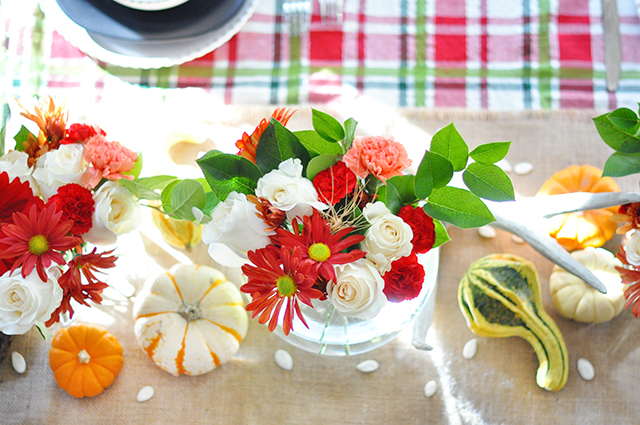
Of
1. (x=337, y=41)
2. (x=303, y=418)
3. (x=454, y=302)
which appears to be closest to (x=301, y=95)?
(x=337, y=41)

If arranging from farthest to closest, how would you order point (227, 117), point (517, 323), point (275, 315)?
point (227, 117) → point (517, 323) → point (275, 315)

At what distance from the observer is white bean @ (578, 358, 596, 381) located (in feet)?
2.56

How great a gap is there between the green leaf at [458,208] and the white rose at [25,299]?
0.41 m

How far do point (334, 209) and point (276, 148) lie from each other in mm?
88

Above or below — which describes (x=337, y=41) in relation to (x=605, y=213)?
above

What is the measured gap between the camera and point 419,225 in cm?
49

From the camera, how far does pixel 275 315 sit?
18.6 inches

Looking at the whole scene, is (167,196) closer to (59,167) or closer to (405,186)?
(59,167)

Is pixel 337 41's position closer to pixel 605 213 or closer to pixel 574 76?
pixel 574 76

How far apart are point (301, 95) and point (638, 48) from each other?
2.21 ft

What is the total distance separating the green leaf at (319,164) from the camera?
1.66ft

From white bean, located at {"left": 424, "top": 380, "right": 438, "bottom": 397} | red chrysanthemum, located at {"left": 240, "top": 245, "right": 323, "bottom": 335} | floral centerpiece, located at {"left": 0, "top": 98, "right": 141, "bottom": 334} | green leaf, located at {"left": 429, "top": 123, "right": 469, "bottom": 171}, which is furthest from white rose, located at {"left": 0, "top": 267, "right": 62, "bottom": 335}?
white bean, located at {"left": 424, "top": 380, "right": 438, "bottom": 397}

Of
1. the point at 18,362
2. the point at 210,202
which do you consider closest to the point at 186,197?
the point at 210,202

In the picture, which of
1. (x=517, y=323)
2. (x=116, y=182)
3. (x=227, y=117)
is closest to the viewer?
(x=116, y=182)
